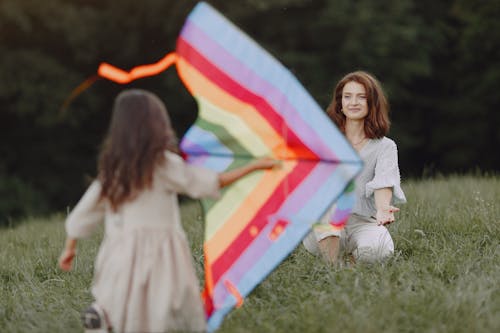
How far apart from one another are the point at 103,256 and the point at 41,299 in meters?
1.40

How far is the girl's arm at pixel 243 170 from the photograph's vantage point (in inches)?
122

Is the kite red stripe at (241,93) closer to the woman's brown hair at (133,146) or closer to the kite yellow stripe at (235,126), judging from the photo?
the kite yellow stripe at (235,126)

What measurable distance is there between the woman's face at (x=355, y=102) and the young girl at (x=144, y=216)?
168cm

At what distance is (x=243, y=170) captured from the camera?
3.12 m

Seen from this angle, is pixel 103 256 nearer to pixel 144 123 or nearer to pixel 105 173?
pixel 105 173

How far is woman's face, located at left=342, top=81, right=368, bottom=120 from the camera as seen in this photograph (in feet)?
15.0

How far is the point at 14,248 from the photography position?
20.0 ft

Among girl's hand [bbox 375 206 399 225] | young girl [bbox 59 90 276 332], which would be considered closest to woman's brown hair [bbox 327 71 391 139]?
girl's hand [bbox 375 206 399 225]

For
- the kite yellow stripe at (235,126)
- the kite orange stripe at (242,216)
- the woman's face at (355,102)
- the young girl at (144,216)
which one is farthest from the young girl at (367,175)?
the young girl at (144,216)

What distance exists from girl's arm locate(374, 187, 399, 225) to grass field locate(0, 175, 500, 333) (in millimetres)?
279

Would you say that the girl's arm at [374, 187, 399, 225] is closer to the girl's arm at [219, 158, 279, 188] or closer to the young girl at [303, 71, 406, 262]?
the young girl at [303, 71, 406, 262]

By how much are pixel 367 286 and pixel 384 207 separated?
0.59 metres

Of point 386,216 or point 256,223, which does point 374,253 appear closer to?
point 386,216

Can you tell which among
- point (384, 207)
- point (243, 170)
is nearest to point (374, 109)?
point (384, 207)
